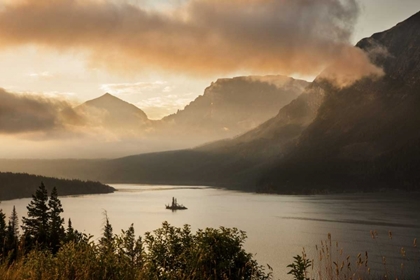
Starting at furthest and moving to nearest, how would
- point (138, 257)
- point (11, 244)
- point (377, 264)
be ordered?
1. point (377, 264)
2. point (11, 244)
3. point (138, 257)

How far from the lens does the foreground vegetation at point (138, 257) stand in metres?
11.8

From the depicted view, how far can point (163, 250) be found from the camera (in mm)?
30062

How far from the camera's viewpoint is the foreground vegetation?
1176cm

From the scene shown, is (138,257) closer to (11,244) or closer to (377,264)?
(11,244)

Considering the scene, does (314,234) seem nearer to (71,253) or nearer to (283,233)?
(283,233)

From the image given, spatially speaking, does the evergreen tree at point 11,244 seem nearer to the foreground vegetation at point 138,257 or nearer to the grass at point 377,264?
the foreground vegetation at point 138,257

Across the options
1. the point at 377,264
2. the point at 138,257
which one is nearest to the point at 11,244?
the point at 138,257

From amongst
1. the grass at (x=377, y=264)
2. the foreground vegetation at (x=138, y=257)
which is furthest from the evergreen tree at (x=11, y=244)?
the grass at (x=377, y=264)

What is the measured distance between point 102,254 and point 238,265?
1901 centimetres

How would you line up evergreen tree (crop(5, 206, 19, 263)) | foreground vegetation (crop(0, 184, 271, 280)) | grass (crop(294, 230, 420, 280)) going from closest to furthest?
foreground vegetation (crop(0, 184, 271, 280))
evergreen tree (crop(5, 206, 19, 263))
grass (crop(294, 230, 420, 280))

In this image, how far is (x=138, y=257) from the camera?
1962cm

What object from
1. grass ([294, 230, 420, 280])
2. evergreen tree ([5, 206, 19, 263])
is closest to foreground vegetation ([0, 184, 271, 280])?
evergreen tree ([5, 206, 19, 263])

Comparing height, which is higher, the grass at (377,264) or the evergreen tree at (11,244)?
the evergreen tree at (11,244)

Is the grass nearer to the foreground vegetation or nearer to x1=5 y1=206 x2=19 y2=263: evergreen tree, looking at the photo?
the foreground vegetation
